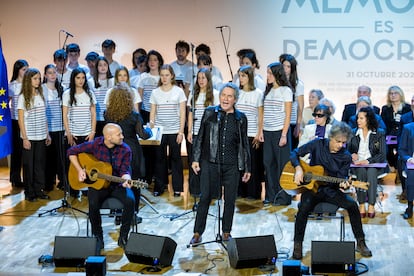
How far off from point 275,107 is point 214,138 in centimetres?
178

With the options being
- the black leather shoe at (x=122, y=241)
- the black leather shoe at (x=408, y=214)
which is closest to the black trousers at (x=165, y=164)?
the black leather shoe at (x=122, y=241)

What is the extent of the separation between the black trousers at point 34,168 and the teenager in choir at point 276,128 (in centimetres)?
265

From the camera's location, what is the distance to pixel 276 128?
27.9ft

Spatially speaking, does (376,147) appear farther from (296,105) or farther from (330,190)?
(330,190)

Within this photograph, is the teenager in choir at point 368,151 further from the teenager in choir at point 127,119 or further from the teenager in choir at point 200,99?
the teenager in choir at point 127,119

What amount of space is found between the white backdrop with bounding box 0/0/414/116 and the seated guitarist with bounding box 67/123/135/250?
170 inches

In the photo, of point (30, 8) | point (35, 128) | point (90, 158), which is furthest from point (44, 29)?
point (90, 158)

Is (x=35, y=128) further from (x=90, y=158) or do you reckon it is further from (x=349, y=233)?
(x=349, y=233)

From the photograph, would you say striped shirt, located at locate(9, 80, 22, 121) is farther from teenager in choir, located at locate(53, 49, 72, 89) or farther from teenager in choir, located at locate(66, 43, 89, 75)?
teenager in choir, located at locate(66, 43, 89, 75)

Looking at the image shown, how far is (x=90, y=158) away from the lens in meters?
6.87

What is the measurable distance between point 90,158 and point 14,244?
117 centimetres

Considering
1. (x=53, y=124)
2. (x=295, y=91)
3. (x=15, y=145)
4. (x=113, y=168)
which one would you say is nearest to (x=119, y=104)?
(x=113, y=168)

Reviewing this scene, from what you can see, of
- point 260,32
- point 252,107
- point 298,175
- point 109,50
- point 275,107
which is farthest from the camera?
point 260,32

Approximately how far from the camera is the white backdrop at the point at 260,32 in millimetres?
10570
